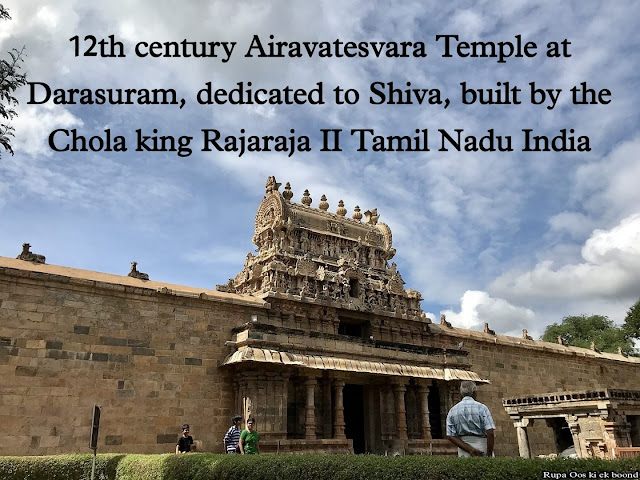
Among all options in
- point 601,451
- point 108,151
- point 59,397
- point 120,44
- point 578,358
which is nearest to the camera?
point 120,44

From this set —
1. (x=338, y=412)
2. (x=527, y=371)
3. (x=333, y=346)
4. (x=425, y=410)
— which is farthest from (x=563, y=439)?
(x=333, y=346)

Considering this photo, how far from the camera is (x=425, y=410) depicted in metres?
20.4

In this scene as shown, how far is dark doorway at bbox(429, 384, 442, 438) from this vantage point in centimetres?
2160

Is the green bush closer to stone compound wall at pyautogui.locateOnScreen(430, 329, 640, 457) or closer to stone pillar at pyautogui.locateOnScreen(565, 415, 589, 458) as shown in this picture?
stone pillar at pyautogui.locateOnScreen(565, 415, 589, 458)

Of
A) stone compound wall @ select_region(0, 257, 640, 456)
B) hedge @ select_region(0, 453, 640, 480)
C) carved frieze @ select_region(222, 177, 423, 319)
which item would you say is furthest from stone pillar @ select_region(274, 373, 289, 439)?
hedge @ select_region(0, 453, 640, 480)

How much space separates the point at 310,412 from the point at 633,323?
3858 cm

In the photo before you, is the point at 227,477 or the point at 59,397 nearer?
the point at 227,477

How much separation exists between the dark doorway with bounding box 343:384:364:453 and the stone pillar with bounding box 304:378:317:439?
7.37 feet

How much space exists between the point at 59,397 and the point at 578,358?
27.8 meters

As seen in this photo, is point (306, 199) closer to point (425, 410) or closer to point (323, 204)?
point (323, 204)

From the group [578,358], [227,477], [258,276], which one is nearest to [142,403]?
[258,276]

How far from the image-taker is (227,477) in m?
8.00

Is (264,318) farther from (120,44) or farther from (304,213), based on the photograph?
(120,44)

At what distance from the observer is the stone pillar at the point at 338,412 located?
18031 mm
